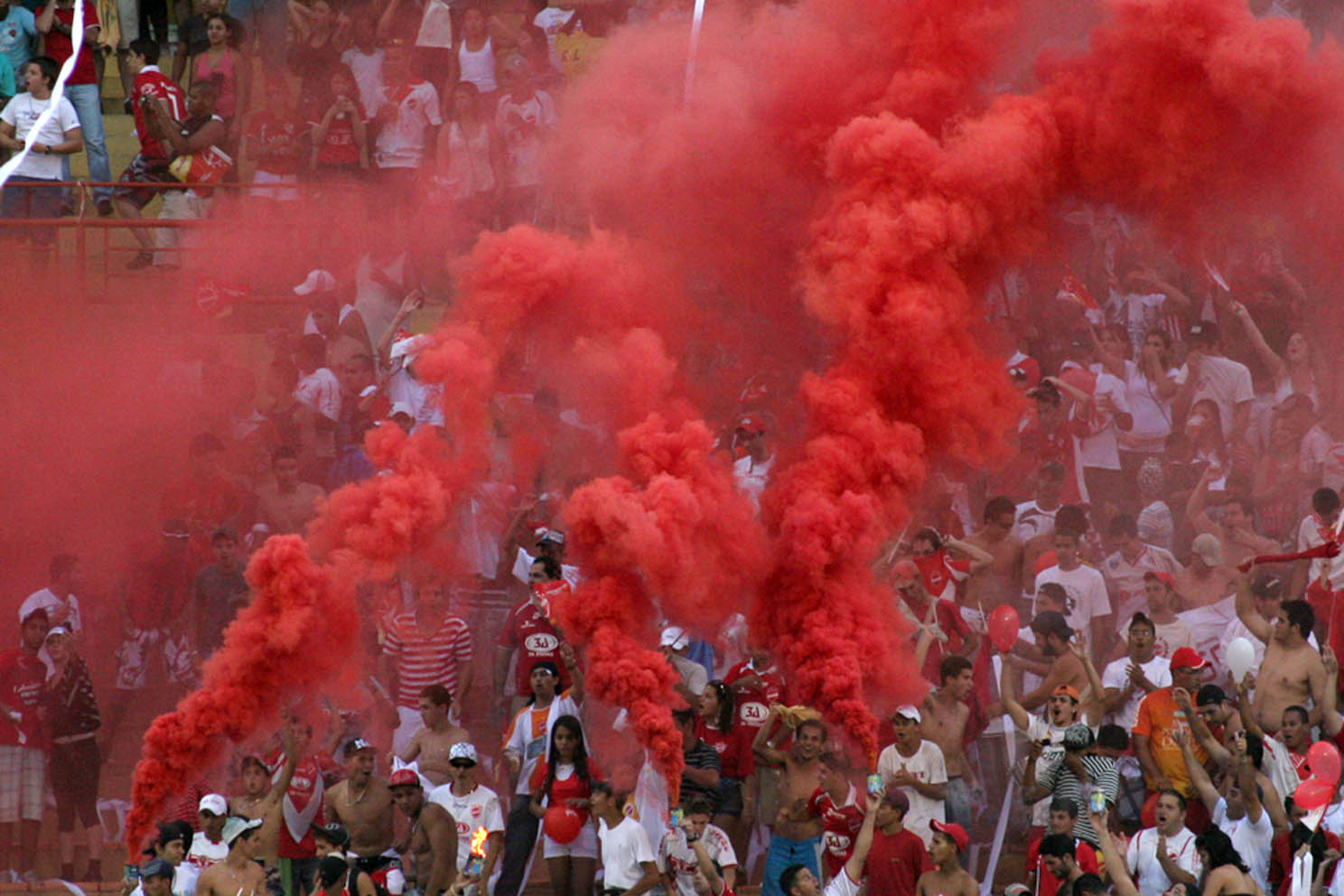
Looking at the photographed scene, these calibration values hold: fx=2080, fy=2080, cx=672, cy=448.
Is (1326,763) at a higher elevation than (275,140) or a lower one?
lower

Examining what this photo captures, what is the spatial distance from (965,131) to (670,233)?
1.85 metres

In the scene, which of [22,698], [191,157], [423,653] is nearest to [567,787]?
[423,653]

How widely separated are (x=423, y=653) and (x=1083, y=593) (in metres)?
4.05

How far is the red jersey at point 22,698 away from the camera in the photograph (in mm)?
12609

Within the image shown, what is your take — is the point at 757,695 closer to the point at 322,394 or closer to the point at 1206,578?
the point at 1206,578

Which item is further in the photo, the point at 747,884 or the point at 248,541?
the point at 248,541

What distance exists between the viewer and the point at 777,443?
1304 cm

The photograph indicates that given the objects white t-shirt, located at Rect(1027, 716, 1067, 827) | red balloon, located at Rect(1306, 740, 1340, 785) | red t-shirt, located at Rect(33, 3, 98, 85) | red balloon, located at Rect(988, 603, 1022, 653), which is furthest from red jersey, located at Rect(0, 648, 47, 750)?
red balloon, located at Rect(1306, 740, 1340, 785)

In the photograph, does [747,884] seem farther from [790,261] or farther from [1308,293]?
[1308,293]

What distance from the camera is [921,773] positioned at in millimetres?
11586

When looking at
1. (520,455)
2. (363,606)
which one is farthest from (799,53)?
(363,606)

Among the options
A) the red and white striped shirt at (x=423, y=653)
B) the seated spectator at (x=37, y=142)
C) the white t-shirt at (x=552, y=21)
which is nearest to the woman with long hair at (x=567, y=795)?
the red and white striped shirt at (x=423, y=653)

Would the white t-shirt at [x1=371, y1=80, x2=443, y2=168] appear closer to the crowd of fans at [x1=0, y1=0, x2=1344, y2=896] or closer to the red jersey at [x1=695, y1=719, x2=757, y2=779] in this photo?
the crowd of fans at [x1=0, y1=0, x2=1344, y2=896]

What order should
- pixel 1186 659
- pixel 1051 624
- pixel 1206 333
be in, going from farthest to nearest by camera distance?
pixel 1206 333
pixel 1051 624
pixel 1186 659
